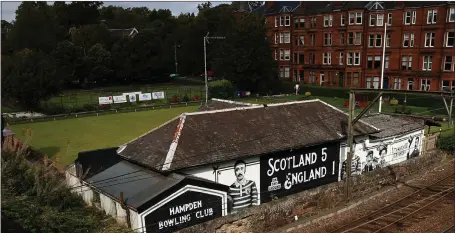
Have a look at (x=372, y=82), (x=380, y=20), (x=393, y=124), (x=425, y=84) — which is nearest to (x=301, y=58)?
(x=372, y=82)

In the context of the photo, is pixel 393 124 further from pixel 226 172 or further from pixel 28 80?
pixel 28 80

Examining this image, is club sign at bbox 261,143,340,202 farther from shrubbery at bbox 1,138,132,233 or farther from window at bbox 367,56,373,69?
window at bbox 367,56,373,69

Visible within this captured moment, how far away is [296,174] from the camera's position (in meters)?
19.1

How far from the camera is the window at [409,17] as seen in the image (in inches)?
2030

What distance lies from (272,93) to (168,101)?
657 inches

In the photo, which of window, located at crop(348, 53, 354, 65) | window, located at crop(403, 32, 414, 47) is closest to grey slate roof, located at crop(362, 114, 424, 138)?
window, located at crop(403, 32, 414, 47)

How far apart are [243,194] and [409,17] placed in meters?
44.6

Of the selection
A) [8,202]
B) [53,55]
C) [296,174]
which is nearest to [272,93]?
[53,55]

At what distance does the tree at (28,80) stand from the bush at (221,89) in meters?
20.3

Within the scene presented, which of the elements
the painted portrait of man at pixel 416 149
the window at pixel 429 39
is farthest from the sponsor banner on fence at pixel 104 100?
the window at pixel 429 39

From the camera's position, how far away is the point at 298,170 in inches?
755

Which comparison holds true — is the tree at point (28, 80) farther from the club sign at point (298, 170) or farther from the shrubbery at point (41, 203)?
the club sign at point (298, 170)

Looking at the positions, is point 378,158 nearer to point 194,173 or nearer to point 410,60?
point 194,173

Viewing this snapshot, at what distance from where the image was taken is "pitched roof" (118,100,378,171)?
16.6 meters
